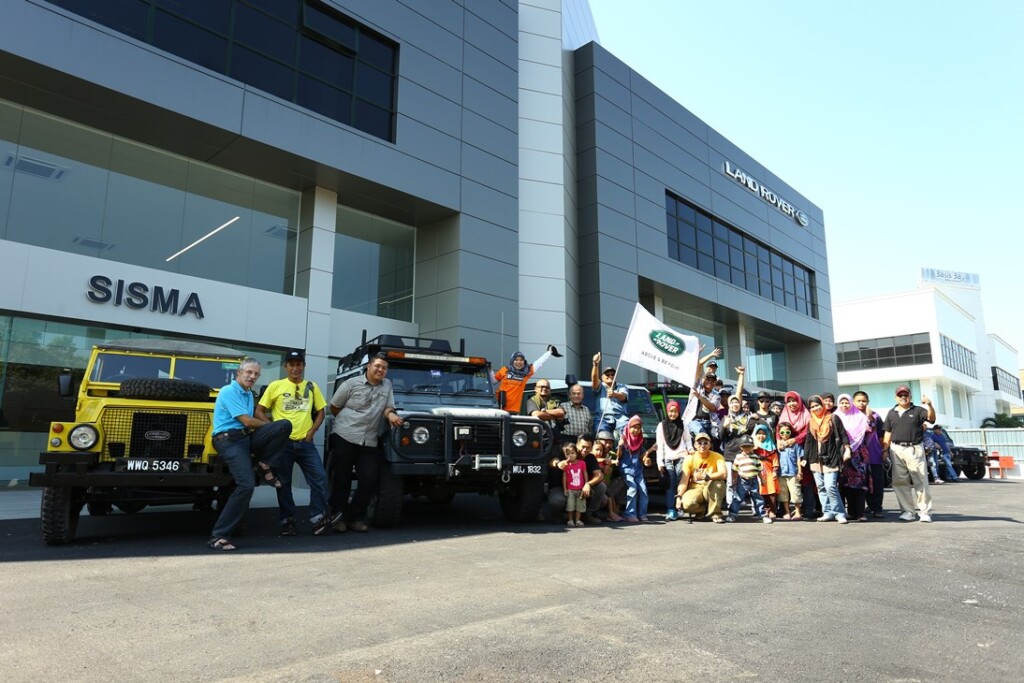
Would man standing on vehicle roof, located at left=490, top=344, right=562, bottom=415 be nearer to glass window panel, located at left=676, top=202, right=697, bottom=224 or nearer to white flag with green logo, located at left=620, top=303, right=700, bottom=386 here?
white flag with green logo, located at left=620, top=303, right=700, bottom=386

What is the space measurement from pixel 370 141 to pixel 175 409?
1057 cm

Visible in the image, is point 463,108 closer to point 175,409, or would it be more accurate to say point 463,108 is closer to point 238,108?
point 238,108

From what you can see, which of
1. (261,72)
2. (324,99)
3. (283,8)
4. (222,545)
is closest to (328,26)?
(283,8)

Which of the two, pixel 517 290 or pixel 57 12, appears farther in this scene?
pixel 517 290

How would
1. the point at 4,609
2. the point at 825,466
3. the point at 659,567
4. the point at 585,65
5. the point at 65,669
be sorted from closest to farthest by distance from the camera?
the point at 65,669, the point at 4,609, the point at 659,567, the point at 825,466, the point at 585,65

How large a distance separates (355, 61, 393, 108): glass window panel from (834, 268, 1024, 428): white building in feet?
168

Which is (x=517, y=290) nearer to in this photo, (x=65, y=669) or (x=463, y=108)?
Answer: (x=463, y=108)

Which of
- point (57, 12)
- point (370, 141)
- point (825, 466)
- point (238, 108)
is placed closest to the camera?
point (825, 466)

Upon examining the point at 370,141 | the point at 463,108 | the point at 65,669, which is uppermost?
the point at 463,108

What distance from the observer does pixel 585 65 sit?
73.5ft

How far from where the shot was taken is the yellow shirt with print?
7080mm

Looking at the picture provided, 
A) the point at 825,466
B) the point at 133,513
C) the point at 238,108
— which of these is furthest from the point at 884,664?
the point at 238,108

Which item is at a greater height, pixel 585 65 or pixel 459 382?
pixel 585 65

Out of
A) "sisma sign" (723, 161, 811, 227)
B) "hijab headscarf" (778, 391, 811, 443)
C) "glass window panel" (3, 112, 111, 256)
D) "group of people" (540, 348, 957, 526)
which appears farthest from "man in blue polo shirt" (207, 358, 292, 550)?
"sisma sign" (723, 161, 811, 227)
